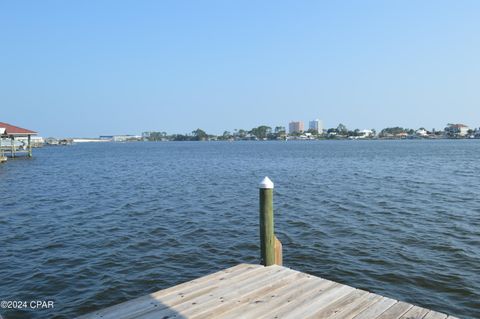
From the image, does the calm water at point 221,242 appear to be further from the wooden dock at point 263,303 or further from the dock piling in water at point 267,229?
the wooden dock at point 263,303

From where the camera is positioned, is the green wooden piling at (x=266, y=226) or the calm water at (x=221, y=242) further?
the calm water at (x=221, y=242)

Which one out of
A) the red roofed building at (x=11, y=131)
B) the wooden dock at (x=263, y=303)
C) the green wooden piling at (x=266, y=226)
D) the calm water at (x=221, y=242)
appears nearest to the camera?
the wooden dock at (x=263, y=303)

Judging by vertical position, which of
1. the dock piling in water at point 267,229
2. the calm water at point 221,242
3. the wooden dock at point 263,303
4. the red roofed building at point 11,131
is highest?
the red roofed building at point 11,131

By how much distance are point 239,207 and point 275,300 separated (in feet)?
43.9

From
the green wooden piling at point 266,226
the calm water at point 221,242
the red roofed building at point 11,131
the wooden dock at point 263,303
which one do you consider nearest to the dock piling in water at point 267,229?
the green wooden piling at point 266,226

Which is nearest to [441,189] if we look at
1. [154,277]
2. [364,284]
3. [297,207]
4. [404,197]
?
[404,197]

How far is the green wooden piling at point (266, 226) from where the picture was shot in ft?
23.7

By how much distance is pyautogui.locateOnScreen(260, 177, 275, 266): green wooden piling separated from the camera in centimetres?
723

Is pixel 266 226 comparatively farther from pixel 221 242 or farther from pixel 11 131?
pixel 11 131

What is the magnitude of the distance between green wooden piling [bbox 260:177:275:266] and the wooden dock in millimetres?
789

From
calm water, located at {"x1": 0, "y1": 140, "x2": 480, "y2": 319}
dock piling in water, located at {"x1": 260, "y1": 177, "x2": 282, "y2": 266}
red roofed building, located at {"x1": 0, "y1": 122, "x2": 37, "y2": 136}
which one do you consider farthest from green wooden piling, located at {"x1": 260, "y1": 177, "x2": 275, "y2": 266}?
red roofed building, located at {"x1": 0, "y1": 122, "x2": 37, "y2": 136}

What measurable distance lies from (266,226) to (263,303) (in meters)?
2.09

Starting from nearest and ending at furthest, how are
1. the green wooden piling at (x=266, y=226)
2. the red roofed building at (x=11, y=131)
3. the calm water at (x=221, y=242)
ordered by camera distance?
the green wooden piling at (x=266, y=226)
the calm water at (x=221, y=242)
the red roofed building at (x=11, y=131)

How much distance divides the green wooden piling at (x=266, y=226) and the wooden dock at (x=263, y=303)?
0.79 meters
